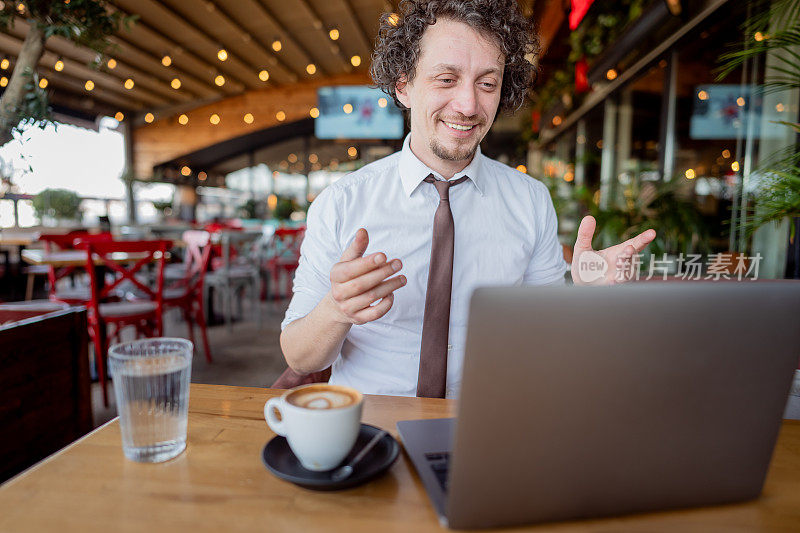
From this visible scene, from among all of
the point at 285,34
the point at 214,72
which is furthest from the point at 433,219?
the point at 214,72

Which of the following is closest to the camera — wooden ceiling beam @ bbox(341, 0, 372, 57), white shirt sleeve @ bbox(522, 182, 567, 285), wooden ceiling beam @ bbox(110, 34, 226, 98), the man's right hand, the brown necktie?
the man's right hand

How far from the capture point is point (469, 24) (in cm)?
128

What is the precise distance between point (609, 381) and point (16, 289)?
7646 mm

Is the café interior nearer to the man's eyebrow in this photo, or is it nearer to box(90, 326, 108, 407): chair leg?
box(90, 326, 108, 407): chair leg

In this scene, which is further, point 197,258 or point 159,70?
point 159,70

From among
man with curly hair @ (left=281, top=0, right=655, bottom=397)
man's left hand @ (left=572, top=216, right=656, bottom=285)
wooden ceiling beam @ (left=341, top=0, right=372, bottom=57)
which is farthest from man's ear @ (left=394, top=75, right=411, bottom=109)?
wooden ceiling beam @ (left=341, top=0, right=372, bottom=57)

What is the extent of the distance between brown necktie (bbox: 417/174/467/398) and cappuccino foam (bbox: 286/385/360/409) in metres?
0.50

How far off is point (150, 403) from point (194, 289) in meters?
3.17

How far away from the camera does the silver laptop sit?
0.42 m

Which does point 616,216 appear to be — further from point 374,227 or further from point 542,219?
point 374,227

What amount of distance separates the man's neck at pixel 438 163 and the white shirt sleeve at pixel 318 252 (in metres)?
0.26

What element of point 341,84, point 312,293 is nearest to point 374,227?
point 312,293

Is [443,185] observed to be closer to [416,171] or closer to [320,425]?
[416,171]

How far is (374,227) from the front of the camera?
1352mm
